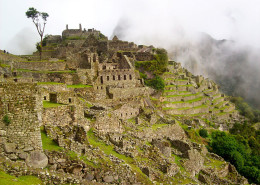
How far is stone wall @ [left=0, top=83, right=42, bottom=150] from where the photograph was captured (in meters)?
10.0

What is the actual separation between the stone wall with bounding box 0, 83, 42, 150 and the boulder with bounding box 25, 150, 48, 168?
0.27 metres

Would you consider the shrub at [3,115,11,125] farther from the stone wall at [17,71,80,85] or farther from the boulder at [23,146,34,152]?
the stone wall at [17,71,80,85]

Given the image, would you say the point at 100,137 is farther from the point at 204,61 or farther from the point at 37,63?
the point at 204,61

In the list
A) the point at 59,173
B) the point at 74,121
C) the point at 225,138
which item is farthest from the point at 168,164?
the point at 225,138

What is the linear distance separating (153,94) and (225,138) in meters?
12.4

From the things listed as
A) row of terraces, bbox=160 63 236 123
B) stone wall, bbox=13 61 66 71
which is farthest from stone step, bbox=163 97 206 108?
stone wall, bbox=13 61 66 71

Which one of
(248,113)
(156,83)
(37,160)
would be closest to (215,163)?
(156,83)

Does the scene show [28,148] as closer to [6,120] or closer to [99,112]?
[6,120]

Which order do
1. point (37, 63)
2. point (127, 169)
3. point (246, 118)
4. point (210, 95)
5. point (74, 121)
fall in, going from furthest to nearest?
1. point (246, 118)
2. point (210, 95)
3. point (37, 63)
4. point (74, 121)
5. point (127, 169)

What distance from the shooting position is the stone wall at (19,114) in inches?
394

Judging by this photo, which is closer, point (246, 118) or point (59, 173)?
point (59, 173)

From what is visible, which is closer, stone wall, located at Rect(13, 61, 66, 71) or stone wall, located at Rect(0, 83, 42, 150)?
stone wall, located at Rect(0, 83, 42, 150)

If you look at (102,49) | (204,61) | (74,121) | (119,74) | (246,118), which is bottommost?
(246,118)

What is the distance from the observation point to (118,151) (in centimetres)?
1677
